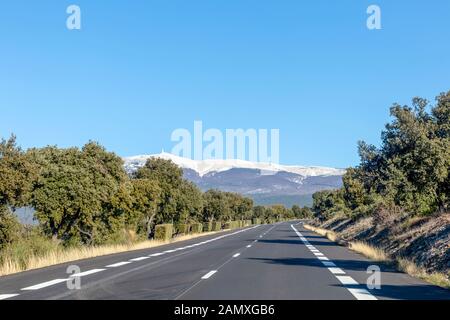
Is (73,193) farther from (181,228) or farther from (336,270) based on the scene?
(181,228)

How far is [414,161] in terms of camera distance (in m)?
27.2

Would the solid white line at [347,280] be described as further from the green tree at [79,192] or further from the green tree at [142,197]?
the green tree at [142,197]

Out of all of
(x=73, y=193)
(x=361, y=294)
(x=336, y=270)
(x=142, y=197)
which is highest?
(x=73, y=193)

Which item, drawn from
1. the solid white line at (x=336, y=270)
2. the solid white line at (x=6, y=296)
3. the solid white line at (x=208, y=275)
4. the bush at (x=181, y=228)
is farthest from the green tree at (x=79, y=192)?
the bush at (x=181, y=228)

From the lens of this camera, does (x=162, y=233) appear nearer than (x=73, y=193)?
No

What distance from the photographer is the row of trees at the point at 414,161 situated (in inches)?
1014

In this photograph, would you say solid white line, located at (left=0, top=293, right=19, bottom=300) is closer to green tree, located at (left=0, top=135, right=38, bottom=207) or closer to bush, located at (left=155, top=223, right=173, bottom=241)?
green tree, located at (left=0, top=135, right=38, bottom=207)

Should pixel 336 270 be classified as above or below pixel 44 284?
below

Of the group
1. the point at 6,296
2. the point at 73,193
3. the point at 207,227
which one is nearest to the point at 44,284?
the point at 6,296

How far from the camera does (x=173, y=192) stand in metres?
51.2

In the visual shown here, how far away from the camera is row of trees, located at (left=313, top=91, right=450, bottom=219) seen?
2575 cm

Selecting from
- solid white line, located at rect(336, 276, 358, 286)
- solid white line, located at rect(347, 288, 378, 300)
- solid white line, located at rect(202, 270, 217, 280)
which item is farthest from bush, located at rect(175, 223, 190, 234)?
solid white line, located at rect(347, 288, 378, 300)
